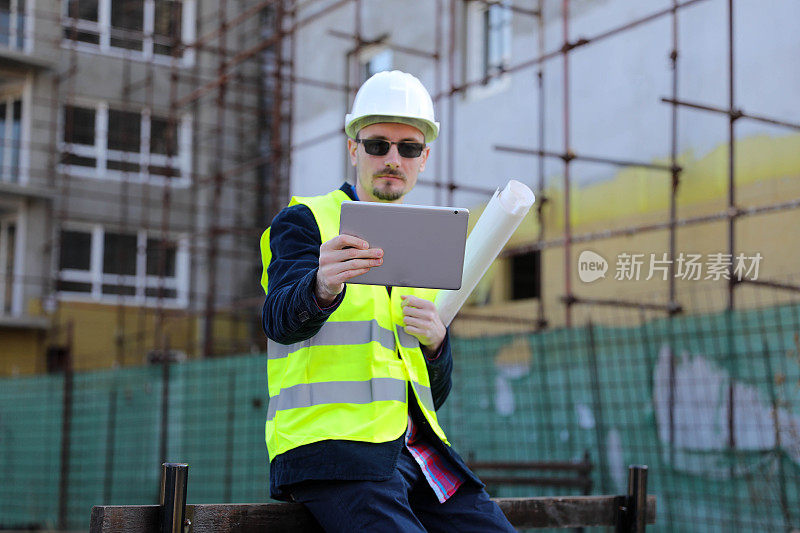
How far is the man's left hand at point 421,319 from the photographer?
283 centimetres

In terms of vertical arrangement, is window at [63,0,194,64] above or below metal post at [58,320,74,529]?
above

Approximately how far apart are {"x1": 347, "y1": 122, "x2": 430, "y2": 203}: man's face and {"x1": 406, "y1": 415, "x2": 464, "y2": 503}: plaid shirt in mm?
651

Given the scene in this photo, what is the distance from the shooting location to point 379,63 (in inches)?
664

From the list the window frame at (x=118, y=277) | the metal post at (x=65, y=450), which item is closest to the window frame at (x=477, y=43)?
the metal post at (x=65, y=450)

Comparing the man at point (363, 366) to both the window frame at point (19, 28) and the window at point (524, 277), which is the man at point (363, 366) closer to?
the window at point (524, 277)

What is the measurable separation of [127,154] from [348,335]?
62.6 ft

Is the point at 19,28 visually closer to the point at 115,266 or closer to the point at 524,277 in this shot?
the point at 115,266

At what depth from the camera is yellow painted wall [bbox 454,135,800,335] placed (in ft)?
31.4

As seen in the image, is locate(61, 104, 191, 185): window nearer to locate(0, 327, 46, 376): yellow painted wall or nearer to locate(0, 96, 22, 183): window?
locate(0, 96, 22, 183): window

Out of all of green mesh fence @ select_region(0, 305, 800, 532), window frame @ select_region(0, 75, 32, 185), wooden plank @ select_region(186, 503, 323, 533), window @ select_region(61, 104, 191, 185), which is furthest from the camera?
window @ select_region(61, 104, 191, 185)

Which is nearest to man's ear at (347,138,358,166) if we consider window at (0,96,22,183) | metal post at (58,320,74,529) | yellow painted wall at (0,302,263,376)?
metal post at (58,320,74,529)

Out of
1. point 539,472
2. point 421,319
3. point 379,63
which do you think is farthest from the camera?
point 379,63

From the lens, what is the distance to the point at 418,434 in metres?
2.91

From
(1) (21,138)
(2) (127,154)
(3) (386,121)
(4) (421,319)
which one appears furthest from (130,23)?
(4) (421,319)
